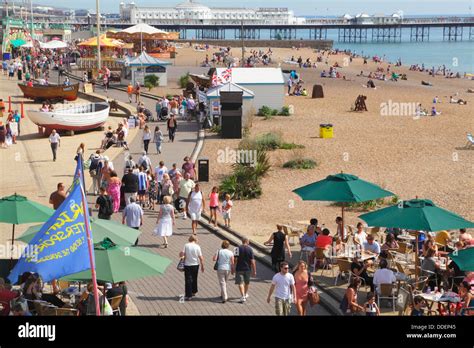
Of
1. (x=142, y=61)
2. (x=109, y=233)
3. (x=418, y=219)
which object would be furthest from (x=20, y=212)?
(x=142, y=61)

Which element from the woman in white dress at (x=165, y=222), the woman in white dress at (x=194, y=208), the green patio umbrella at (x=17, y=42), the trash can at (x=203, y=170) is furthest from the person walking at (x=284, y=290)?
the green patio umbrella at (x=17, y=42)

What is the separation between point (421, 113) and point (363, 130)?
23.3ft

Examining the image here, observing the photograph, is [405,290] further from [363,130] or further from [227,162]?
[363,130]

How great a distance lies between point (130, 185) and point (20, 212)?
5.32m

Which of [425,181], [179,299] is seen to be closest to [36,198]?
[179,299]

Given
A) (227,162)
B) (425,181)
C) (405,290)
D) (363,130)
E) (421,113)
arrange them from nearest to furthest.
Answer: (405,290) → (425,181) → (227,162) → (363,130) → (421,113)

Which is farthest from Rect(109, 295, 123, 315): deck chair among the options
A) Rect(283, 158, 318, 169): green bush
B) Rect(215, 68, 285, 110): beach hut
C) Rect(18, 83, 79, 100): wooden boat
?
Rect(18, 83, 79, 100): wooden boat

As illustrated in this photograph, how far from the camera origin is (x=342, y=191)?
1459cm

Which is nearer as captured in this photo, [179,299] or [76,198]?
[76,198]

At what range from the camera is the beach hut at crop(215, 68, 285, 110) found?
35.3m

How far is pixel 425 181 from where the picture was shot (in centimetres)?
2306

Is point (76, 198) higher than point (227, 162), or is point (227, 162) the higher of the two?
point (76, 198)

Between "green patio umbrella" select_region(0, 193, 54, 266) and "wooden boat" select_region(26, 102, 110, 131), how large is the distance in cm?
1842
